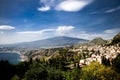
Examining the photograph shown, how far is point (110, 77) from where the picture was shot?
1143cm

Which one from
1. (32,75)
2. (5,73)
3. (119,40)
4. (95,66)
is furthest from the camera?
(119,40)

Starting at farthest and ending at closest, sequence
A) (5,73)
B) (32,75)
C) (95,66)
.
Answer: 1. (95,66)
2. (5,73)
3. (32,75)

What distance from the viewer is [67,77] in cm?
1348

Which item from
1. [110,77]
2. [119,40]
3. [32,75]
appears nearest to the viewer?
[32,75]

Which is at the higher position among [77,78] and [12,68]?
[12,68]

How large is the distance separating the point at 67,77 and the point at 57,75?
98cm

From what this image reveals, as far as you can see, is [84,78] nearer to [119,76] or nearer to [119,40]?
[119,76]

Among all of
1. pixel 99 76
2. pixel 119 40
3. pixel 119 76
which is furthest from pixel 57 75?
pixel 119 40

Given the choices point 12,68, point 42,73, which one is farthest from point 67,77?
point 12,68

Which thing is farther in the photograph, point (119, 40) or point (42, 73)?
point (119, 40)

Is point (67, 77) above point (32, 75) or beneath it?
beneath

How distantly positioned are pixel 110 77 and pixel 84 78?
1.69m

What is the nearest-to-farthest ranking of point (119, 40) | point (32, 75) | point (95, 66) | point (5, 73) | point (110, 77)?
point (32, 75), point (110, 77), point (5, 73), point (95, 66), point (119, 40)

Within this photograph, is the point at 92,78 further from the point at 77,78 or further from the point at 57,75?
the point at 57,75
